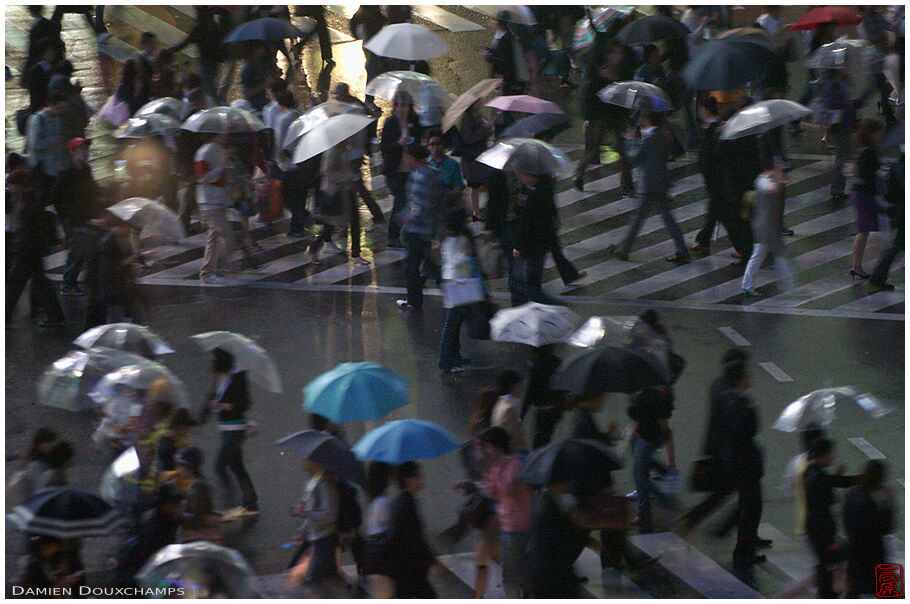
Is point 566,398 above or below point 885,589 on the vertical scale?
above

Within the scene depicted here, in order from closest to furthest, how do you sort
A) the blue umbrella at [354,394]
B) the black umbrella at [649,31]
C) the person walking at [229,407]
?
1. the blue umbrella at [354,394]
2. the person walking at [229,407]
3. the black umbrella at [649,31]

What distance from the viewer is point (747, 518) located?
350 inches

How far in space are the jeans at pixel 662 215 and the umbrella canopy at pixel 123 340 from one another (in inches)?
282

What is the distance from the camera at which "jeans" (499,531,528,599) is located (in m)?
8.27

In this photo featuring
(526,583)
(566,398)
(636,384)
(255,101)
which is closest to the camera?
(526,583)

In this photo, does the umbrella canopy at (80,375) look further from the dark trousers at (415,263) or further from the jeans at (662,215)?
the jeans at (662,215)

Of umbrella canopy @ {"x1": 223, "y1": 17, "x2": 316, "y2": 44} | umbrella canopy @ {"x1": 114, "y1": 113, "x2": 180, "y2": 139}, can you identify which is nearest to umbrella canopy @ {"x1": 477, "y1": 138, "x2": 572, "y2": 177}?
umbrella canopy @ {"x1": 114, "y1": 113, "x2": 180, "y2": 139}

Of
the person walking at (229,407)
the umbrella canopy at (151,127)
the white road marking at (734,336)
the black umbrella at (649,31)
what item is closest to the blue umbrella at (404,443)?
the person walking at (229,407)

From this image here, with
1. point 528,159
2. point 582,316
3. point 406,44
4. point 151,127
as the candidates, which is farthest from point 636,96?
point 151,127

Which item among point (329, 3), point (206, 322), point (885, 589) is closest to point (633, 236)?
point (206, 322)

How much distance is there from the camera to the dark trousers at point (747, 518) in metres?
8.88

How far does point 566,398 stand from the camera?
9.86 meters

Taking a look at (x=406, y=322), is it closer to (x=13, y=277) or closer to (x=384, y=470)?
(x=13, y=277)

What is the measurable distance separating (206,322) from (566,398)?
529cm
